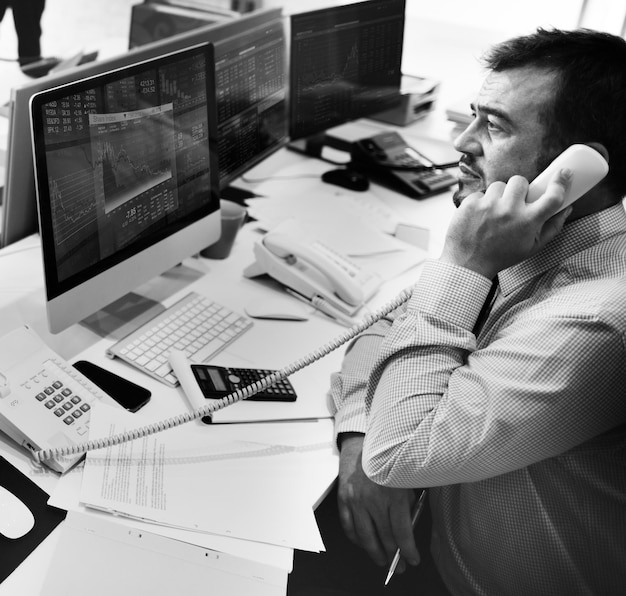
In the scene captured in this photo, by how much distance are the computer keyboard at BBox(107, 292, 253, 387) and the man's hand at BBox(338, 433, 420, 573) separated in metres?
0.35

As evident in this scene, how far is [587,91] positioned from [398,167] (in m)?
1.10

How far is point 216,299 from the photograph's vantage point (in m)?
1.58

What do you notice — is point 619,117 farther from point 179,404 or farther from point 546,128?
point 179,404

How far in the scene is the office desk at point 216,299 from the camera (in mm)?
1269

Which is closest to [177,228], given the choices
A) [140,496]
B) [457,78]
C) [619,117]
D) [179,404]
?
[179,404]

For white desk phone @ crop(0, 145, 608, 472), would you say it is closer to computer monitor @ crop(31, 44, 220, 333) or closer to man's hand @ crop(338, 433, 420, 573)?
computer monitor @ crop(31, 44, 220, 333)

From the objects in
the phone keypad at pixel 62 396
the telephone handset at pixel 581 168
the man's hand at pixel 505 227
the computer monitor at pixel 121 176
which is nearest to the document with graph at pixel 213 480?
the phone keypad at pixel 62 396

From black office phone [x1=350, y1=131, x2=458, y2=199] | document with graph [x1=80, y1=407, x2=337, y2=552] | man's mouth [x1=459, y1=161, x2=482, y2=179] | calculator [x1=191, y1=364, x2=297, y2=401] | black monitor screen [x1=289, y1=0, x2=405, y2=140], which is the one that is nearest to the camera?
document with graph [x1=80, y1=407, x2=337, y2=552]

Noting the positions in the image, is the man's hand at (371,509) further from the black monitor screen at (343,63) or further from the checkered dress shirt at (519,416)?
the black monitor screen at (343,63)

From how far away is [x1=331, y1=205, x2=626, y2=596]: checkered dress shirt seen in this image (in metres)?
0.99

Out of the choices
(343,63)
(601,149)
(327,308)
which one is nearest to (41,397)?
(327,308)

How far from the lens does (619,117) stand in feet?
3.88

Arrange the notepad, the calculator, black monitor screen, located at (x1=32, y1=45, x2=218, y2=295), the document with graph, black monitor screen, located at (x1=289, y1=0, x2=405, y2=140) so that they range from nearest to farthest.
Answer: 1. the notepad
2. the document with graph
3. black monitor screen, located at (x1=32, y1=45, x2=218, y2=295)
4. the calculator
5. black monitor screen, located at (x1=289, y1=0, x2=405, y2=140)

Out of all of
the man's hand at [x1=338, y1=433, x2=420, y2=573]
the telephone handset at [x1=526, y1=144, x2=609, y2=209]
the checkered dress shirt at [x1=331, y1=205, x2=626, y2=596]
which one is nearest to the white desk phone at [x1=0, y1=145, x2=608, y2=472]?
the telephone handset at [x1=526, y1=144, x2=609, y2=209]
